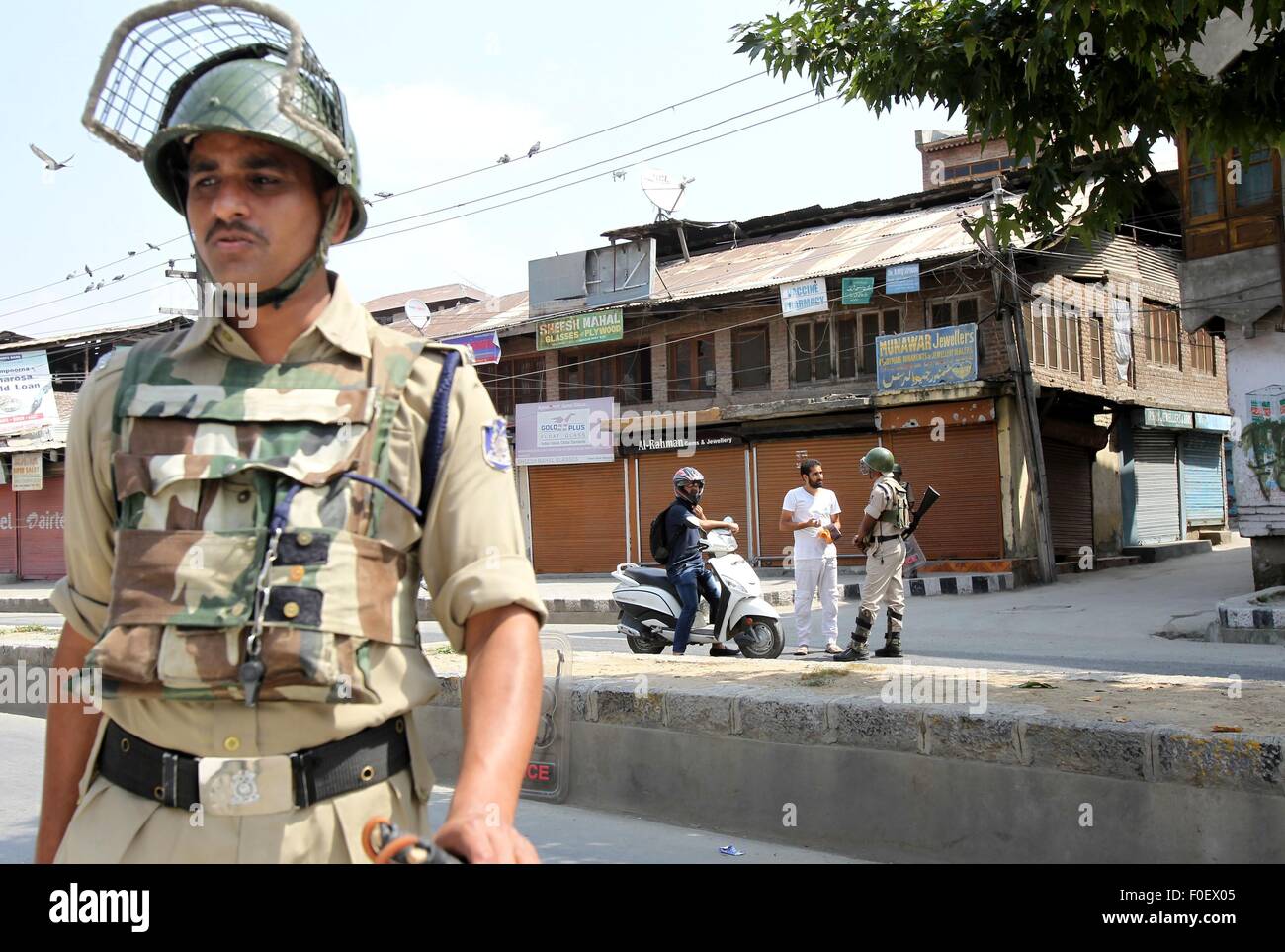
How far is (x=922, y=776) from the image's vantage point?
178 inches

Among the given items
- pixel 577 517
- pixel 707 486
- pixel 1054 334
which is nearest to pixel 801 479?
pixel 707 486

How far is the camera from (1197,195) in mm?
16016

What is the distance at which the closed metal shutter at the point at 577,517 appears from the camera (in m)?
26.7

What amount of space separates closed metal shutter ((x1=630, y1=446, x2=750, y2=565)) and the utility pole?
21.5 ft

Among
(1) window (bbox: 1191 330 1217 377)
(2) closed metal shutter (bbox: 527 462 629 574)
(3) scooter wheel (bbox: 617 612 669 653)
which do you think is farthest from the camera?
(2) closed metal shutter (bbox: 527 462 629 574)

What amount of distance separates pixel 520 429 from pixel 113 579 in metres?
26.1

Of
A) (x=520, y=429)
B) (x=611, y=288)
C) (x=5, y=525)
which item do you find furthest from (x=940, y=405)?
(x=5, y=525)

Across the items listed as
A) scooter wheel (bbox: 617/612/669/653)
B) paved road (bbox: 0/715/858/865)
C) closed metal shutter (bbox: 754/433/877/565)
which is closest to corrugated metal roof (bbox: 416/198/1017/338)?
closed metal shutter (bbox: 754/433/877/565)

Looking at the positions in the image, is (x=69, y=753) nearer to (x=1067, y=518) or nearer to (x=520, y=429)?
(x=1067, y=518)

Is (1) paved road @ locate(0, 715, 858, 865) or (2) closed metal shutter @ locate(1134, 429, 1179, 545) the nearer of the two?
(1) paved road @ locate(0, 715, 858, 865)

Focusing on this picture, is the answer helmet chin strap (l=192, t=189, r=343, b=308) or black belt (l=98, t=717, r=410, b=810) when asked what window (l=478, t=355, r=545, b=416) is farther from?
black belt (l=98, t=717, r=410, b=810)

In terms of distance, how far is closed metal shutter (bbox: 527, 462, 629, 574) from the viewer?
2673cm

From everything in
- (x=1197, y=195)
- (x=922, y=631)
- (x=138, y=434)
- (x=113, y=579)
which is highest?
(x=1197, y=195)
